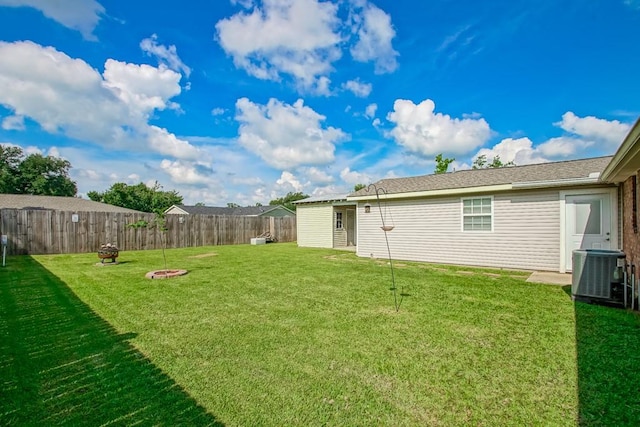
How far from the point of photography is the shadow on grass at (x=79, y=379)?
2252 millimetres

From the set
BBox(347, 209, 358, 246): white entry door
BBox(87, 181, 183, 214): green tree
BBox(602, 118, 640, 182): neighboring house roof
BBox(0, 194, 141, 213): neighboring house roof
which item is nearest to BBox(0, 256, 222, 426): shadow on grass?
BBox(602, 118, 640, 182): neighboring house roof

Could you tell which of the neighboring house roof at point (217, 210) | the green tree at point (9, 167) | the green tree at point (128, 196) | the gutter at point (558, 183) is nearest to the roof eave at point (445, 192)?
the gutter at point (558, 183)

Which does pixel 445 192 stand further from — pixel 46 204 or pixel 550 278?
pixel 46 204

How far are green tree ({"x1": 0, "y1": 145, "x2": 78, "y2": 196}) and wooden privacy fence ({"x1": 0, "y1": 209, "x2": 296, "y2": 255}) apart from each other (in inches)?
1093

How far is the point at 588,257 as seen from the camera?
525cm

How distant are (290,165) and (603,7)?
21.5 metres

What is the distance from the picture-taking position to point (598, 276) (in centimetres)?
514

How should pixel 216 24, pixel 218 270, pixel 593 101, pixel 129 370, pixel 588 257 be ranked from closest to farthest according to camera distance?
pixel 129 370
pixel 588 257
pixel 218 270
pixel 216 24
pixel 593 101

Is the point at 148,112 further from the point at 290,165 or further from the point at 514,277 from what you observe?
the point at 514,277

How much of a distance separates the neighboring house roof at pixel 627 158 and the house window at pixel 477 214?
3.25 meters

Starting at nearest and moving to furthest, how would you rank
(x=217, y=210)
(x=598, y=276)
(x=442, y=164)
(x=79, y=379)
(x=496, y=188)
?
1. (x=79, y=379)
2. (x=598, y=276)
3. (x=496, y=188)
4. (x=442, y=164)
5. (x=217, y=210)

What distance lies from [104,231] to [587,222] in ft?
63.8

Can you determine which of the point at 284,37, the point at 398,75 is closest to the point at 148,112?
the point at 284,37

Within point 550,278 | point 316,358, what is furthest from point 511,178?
point 316,358
